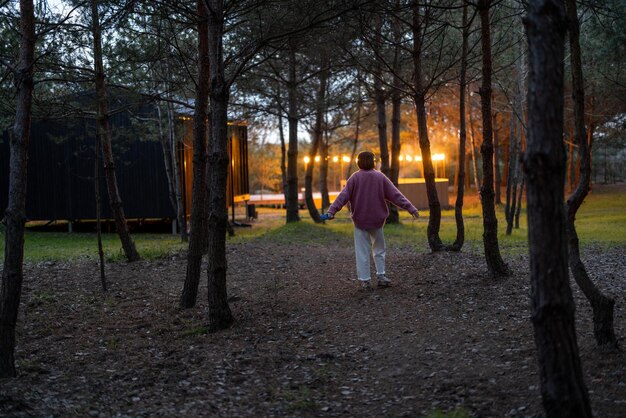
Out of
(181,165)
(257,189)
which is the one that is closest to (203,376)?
(181,165)

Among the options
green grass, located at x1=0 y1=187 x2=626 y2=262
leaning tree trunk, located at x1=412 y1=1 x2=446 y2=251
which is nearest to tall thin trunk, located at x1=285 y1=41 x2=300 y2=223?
green grass, located at x1=0 y1=187 x2=626 y2=262

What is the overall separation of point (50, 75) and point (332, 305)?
21.8 ft

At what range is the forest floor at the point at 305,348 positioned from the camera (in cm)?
466

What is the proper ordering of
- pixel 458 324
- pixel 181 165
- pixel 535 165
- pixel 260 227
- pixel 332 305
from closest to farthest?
1. pixel 535 165
2. pixel 458 324
3. pixel 332 305
4. pixel 181 165
5. pixel 260 227

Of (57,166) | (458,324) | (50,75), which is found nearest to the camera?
(458,324)

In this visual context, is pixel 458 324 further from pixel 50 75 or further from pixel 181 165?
pixel 181 165

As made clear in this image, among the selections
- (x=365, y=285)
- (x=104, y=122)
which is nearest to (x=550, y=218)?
(x=365, y=285)

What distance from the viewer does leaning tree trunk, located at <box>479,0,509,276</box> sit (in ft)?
26.5

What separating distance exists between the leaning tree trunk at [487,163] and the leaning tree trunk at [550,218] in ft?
16.1

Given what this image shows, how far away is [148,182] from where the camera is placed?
2262 centimetres

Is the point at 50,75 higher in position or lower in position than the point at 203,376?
higher

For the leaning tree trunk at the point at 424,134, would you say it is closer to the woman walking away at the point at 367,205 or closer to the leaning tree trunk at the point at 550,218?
the woman walking away at the point at 367,205

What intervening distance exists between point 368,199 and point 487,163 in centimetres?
159

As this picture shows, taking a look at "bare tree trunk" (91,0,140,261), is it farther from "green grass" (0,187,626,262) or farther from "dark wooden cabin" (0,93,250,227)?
"dark wooden cabin" (0,93,250,227)
